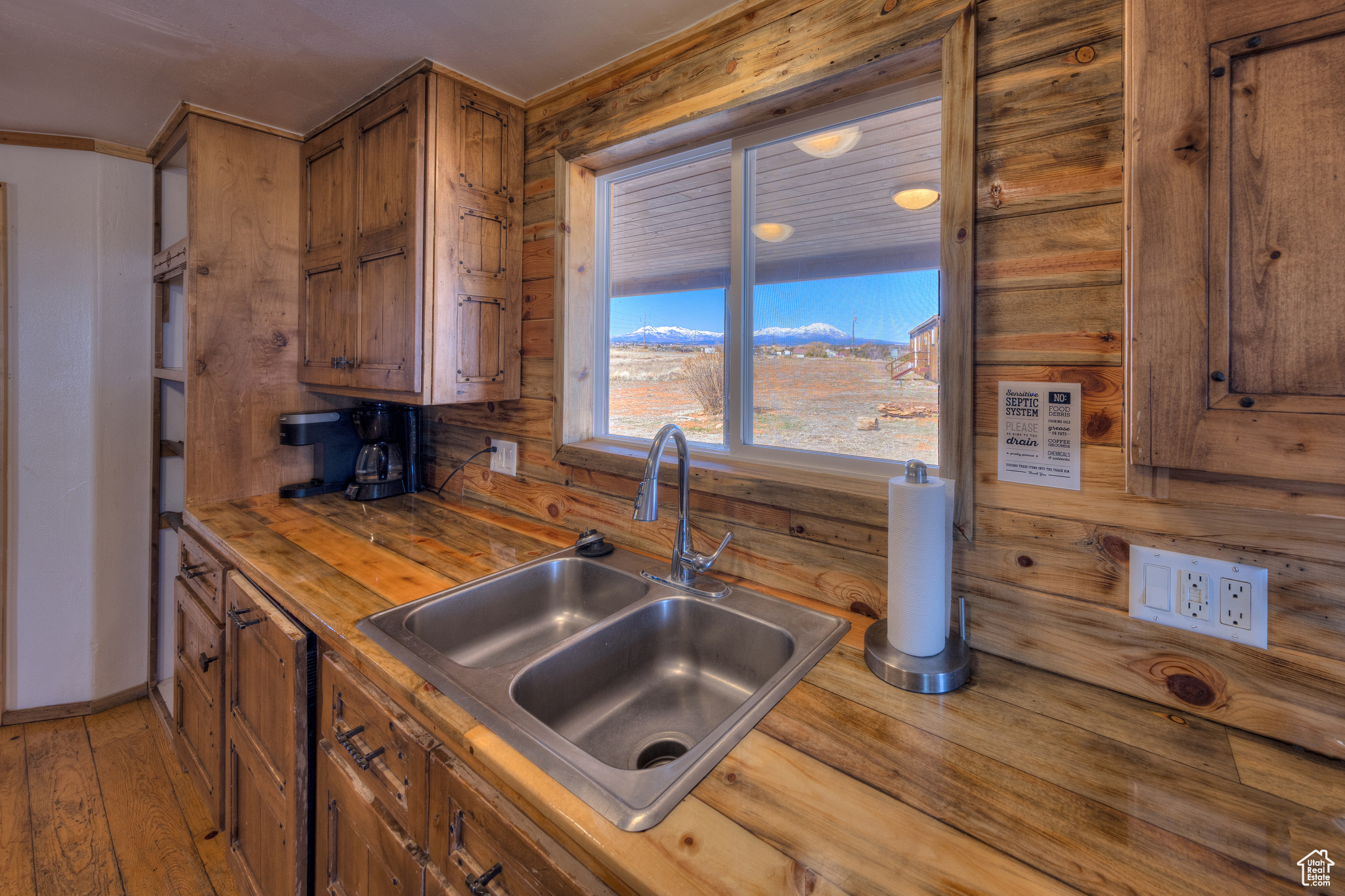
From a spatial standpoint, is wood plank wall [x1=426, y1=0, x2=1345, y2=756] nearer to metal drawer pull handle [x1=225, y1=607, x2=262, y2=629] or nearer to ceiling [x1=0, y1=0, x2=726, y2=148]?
ceiling [x1=0, y1=0, x2=726, y2=148]

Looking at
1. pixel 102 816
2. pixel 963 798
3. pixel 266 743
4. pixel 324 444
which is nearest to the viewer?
pixel 963 798

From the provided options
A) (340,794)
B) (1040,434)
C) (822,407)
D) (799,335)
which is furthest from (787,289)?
(340,794)

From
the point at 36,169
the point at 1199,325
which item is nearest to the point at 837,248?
the point at 1199,325

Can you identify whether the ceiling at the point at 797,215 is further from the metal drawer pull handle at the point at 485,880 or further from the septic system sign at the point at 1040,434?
the metal drawer pull handle at the point at 485,880

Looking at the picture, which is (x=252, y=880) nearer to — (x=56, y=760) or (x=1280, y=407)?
(x=56, y=760)

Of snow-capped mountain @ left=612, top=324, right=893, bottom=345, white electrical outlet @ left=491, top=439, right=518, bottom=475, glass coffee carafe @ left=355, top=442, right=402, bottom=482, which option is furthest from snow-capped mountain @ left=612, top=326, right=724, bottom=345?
glass coffee carafe @ left=355, top=442, right=402, bottom=482

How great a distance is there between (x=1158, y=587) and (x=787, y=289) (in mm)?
936

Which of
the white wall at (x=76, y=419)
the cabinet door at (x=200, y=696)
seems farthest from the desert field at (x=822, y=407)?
the white wall at (x=76, y=419)

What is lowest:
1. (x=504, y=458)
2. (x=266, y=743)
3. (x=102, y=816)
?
(x=102, y=816)

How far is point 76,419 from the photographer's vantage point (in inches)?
90.1

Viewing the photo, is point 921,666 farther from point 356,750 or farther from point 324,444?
point 324,444

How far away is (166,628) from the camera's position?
2.46 m

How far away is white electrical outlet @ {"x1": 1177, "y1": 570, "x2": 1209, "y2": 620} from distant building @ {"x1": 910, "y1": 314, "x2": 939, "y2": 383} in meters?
0.53

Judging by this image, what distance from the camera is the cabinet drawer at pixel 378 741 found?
0.90 meters
